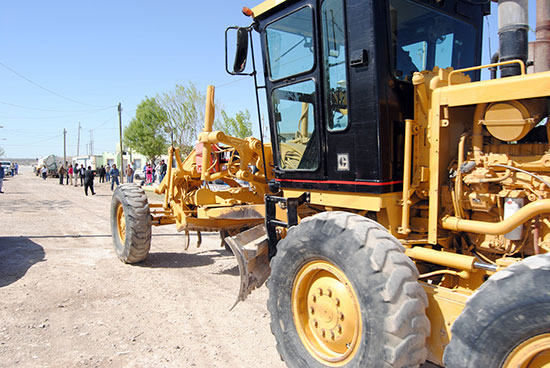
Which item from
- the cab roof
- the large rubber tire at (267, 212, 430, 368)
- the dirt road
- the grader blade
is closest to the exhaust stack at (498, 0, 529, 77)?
the large rubber tire at (267, 212, 430, 368)

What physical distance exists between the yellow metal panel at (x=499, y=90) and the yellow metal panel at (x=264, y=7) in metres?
1.76

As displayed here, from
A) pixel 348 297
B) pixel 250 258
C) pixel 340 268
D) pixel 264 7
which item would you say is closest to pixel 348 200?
pixel 340 268

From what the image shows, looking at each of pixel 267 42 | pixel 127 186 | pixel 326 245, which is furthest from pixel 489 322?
pixel 127 186

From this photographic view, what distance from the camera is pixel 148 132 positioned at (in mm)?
42188

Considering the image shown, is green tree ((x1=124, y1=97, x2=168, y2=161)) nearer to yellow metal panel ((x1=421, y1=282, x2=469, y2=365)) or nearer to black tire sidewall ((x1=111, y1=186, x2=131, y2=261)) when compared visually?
black tire sidewall ((x1=111, y1=186, x2=131, y2=261))

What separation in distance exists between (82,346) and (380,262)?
3.04 m

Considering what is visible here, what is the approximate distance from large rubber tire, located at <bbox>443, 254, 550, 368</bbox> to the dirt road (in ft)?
6.32

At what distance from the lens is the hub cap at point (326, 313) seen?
3008 mm

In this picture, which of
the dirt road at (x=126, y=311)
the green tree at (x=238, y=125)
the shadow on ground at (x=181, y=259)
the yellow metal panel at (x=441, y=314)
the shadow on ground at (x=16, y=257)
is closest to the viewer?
the yellow metal panel at (x=441, y=314)

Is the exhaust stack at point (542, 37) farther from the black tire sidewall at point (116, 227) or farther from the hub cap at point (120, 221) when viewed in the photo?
the hub cap at point (120, 221)

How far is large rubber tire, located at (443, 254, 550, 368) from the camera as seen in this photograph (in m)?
2.13

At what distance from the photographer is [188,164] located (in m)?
7.10

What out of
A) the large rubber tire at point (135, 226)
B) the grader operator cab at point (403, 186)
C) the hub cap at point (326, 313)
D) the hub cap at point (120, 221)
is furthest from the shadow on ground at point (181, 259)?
the hub cap at point (326, 313)

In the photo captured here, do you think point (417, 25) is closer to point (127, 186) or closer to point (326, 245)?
point (326, 245)
